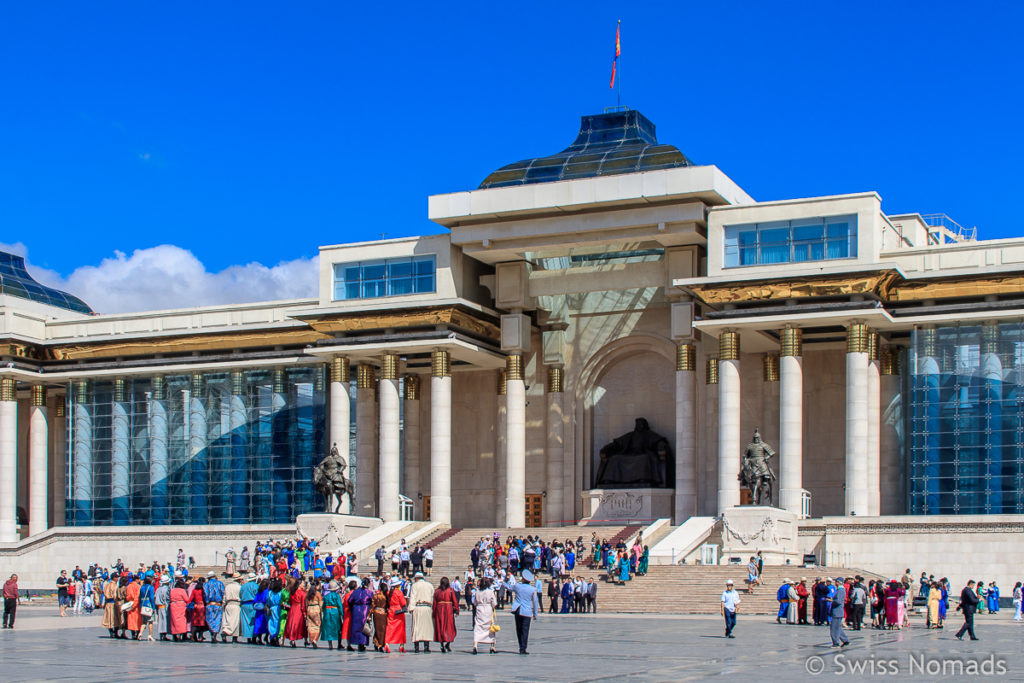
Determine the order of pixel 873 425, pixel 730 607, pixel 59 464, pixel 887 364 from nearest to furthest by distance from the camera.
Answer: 1. pixel 730 607
2. pixel 873 425
3. pixel 887 364
4. pixel 59 464

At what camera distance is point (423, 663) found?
26062 mm

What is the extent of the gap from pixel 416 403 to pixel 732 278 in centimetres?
1659

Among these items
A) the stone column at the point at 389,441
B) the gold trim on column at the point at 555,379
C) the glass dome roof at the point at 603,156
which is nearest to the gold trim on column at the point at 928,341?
the glass dome roof at the point at 603,156

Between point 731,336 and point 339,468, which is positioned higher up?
point 731,336

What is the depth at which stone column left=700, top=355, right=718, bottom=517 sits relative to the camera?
5753 centimetres

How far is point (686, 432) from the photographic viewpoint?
56375 millimetres

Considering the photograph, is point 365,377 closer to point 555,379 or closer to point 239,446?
point 239,446

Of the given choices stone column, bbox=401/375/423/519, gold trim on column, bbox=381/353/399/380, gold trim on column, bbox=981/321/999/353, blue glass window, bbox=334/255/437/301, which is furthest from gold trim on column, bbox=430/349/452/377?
gold trim on column, bbox=981/321/999/353

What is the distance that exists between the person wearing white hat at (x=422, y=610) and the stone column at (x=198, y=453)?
131ft

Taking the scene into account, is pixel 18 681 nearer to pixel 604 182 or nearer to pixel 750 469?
pixel 750 469

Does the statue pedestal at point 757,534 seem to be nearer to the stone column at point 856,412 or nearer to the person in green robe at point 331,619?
the stone column at point 856,412

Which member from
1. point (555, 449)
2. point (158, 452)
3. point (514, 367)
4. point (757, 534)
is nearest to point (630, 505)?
point (555, 449)

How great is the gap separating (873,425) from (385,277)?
19739 millimetres

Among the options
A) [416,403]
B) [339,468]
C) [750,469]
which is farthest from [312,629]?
[416,403]
